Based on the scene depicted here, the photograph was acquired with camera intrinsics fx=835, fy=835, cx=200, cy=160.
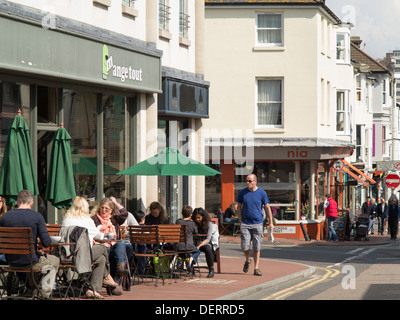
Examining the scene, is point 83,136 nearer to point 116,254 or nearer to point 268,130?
point 116,254

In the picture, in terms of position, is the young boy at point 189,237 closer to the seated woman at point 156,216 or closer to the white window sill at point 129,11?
the seated woman at point 156,216

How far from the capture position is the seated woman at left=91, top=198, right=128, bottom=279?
45.5ft

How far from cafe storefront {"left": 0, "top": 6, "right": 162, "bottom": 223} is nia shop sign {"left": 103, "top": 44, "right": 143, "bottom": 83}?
0.07 feet

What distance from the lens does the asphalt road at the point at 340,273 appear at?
14.0m

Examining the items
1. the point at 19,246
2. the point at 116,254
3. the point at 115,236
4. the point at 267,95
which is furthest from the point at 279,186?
the point at 19,246

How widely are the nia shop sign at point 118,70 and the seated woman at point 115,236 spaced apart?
331cm

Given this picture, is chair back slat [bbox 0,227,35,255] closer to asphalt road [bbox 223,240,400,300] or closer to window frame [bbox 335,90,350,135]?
asphalt road [bbox 223,240,400,300]

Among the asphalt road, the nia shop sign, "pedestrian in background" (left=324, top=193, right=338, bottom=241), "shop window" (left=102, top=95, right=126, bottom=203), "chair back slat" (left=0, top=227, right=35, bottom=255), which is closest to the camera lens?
"chair back slat" (left=0, top=227, right=35, bottom=255)

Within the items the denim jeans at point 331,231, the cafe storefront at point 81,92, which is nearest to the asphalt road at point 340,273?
the denim jeans at point 331,231

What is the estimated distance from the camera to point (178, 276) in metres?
16.3

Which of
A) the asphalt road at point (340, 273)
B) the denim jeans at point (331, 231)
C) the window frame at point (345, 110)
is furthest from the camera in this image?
the window frame at point (345, 110)

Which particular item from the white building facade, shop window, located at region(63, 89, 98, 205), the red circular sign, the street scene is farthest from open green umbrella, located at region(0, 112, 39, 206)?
the red circular sign

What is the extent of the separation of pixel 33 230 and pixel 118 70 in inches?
243
